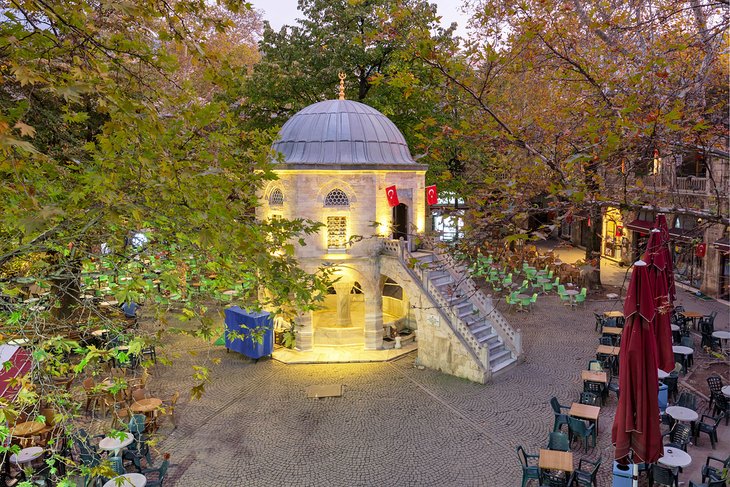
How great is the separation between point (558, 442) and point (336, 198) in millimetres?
13454

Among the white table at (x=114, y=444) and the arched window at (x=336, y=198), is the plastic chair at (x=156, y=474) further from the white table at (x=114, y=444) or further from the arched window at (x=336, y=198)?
the arched window at (x=336, y=198)

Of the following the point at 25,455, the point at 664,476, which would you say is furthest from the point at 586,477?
the point at 25,455

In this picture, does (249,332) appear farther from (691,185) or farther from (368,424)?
(691,185)

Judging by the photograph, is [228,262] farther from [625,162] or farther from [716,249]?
[716,249]

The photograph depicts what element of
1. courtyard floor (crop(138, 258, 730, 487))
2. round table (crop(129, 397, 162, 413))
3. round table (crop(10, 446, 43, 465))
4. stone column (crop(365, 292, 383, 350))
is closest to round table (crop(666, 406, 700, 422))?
courtyard floor (crop(138, 258, 730, 487))

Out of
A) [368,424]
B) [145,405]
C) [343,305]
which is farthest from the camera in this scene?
[343,305]

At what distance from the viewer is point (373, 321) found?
914 inches

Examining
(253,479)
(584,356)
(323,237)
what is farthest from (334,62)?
(253,479)

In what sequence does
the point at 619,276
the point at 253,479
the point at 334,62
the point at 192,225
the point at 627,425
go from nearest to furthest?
1. the point at 192,225
2. the point at 627,425
3. the point at 253,479
4. the point at 334,62
5. the point at 619,276

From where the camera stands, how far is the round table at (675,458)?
12.1 metres

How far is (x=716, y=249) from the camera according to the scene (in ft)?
96.7

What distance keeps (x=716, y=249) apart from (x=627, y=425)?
2448 cm

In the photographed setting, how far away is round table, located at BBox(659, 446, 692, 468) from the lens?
1210cm

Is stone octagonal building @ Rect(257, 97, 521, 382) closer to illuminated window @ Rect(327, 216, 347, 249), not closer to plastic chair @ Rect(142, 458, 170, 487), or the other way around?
illuminated window @ Rect(327, 216, 347, 249)
